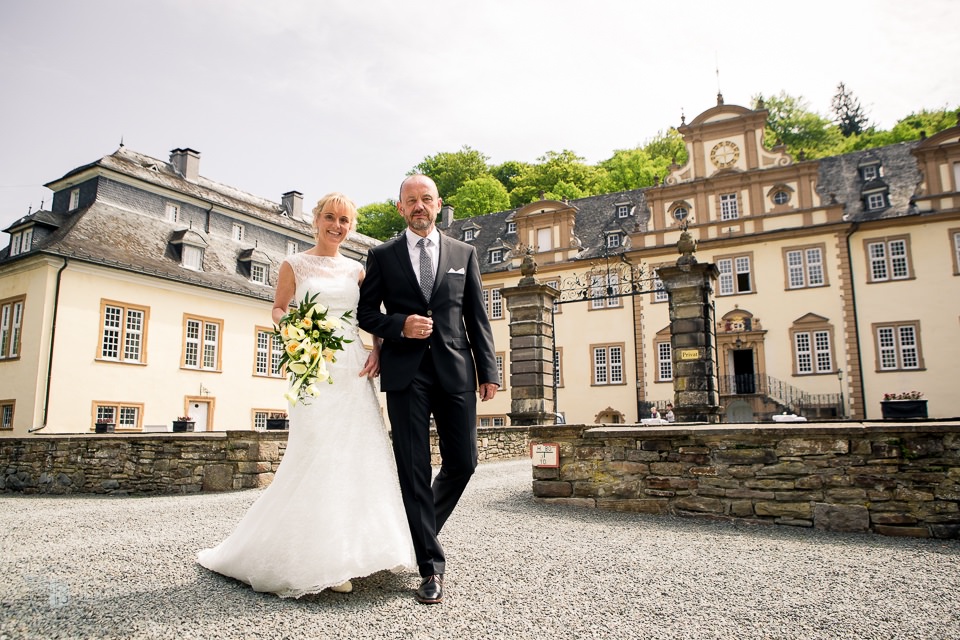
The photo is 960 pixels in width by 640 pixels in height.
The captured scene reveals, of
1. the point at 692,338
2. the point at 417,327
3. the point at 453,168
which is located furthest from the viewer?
the point at 453,168

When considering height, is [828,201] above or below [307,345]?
above

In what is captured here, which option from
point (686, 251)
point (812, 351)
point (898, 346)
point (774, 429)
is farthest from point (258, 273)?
point (898, 346)

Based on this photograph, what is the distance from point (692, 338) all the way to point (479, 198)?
1469 inches

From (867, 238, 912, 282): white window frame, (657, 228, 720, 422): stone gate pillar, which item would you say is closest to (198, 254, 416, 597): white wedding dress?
(657, 228, 720, 422): stone gate pillar

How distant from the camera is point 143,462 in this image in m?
11.4

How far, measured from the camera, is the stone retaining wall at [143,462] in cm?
1022

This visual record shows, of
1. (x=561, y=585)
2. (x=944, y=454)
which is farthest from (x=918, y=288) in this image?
(x=561, y=585)

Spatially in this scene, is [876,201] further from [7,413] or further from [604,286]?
[7,413]

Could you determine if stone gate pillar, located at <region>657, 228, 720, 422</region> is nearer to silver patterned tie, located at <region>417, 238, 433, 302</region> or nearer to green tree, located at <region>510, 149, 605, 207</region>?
silver patterned tie, located at <region>417, 238, 433, 302</region>

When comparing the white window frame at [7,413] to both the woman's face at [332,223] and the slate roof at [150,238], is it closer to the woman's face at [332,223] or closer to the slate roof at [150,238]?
the slate roof at [150,238]

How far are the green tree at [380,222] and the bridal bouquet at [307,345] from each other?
4755 cm

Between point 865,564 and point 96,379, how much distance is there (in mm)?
21839

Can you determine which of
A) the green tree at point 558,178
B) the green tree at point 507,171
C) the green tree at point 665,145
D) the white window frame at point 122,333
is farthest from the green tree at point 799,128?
the white window frame at point 122,333

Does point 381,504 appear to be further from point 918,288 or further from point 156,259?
point 918,288
